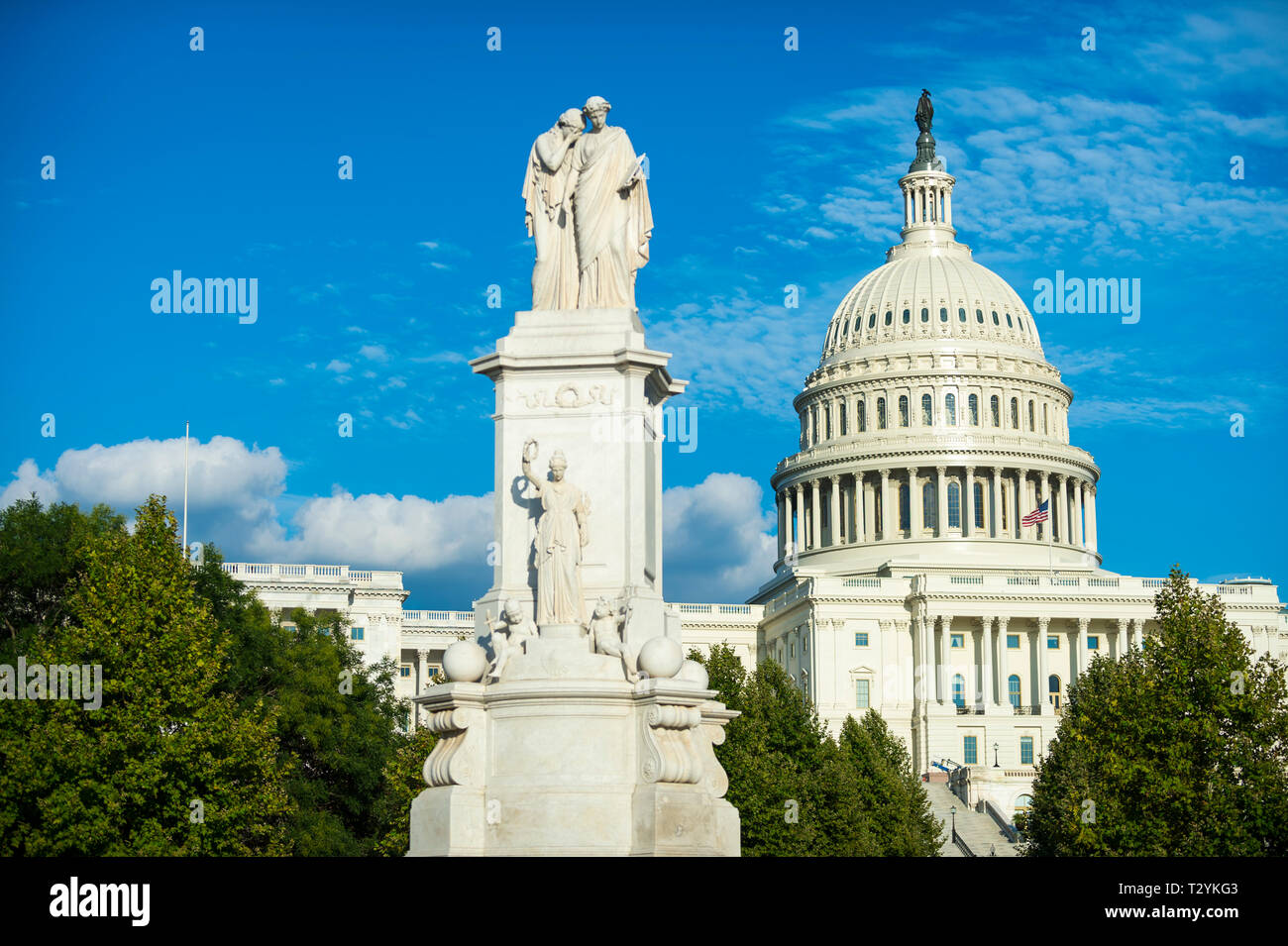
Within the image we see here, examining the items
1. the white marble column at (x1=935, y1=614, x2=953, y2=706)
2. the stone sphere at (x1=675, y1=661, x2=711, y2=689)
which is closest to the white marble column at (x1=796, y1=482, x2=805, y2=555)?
the white marble column at (x1=935, y1=614, x2=953, y2=706)

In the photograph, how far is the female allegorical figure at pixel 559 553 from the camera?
24172 millimetres

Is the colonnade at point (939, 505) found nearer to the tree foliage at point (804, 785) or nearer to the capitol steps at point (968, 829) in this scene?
the capitol steps at point (968, 829)

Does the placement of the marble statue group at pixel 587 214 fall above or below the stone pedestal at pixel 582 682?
above

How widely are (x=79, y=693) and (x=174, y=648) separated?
8.33 feet

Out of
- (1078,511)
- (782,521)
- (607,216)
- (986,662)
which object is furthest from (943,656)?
(607,216)

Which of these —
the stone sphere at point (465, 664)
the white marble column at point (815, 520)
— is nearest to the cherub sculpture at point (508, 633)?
the stone sphere at point (465, 664)

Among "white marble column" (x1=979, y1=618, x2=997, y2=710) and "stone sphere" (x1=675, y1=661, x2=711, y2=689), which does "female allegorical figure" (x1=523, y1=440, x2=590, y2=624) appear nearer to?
"stone sphere" (x1=675, y1=661, x2=711, y2=689)

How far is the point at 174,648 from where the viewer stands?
47.2m

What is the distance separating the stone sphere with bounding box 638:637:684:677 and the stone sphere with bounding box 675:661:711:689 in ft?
1.21

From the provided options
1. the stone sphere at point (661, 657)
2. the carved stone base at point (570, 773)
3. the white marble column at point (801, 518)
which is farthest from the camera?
the white marble column at point (801, 518)

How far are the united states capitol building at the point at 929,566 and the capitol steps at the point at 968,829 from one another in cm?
702

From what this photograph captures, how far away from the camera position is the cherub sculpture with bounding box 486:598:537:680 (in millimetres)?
23625
